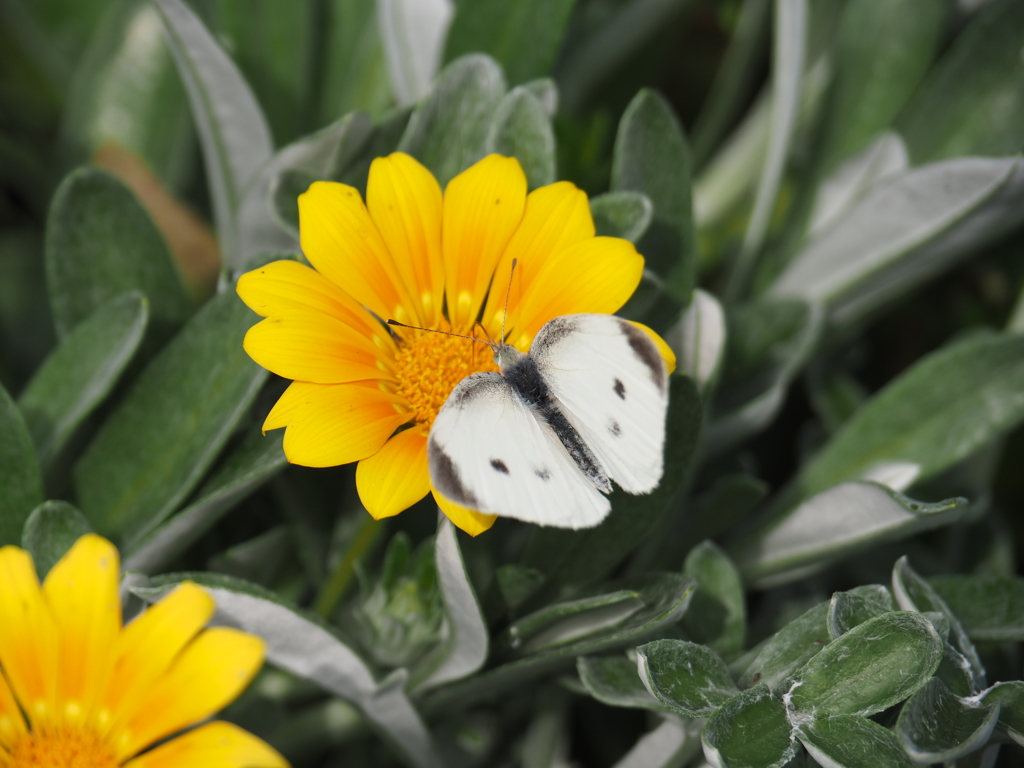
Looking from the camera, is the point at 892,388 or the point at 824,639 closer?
the point at 824,639

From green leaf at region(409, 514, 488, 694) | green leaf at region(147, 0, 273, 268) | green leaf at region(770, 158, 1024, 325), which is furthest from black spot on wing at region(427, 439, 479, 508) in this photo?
green leaf at region(770, 158, 1024, 325)

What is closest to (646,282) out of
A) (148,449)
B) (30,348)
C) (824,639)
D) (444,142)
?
(444,142)

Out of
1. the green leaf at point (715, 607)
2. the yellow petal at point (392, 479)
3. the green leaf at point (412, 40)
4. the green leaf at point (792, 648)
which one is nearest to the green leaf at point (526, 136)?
the green leaf at point (412, 40)

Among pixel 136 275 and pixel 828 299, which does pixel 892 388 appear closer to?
pixel 828 299

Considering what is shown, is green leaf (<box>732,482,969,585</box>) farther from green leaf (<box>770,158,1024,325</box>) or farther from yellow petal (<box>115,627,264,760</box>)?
yellow petal (<box>115,627,264,760</box>)

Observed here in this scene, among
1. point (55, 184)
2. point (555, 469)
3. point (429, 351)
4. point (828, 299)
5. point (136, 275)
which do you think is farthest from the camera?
point (55, 184)

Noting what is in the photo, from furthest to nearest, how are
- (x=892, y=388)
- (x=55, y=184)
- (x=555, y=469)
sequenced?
1. (x=55, y=184)
2. (x=892, y=388)
3. (x=555, y=469)

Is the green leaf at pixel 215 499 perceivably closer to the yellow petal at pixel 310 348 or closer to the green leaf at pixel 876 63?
the yellow petal at pixel 310 348

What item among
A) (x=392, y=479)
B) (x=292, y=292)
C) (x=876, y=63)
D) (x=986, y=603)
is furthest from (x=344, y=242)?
(x=876, y=63)
